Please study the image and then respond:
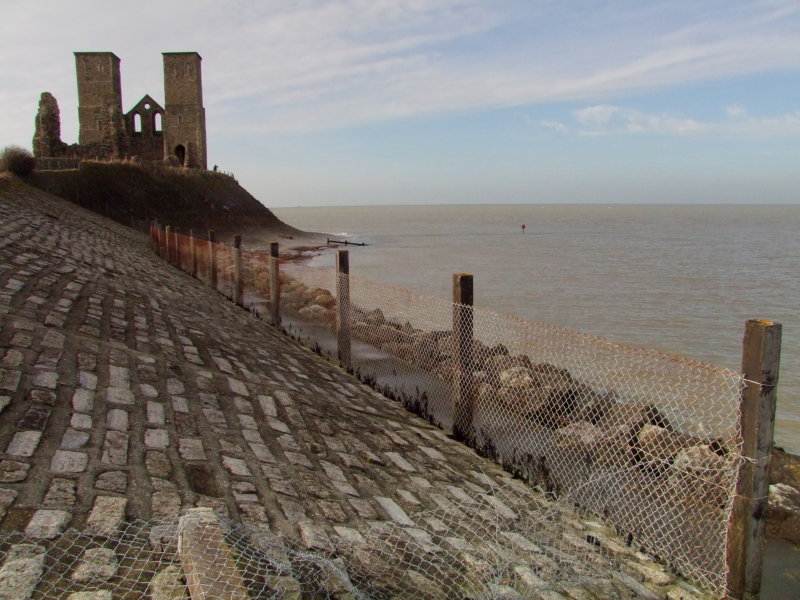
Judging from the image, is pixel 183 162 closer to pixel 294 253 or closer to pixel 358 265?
pixel 294 253

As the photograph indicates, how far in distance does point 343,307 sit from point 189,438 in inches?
181

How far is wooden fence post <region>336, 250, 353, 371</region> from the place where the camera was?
28.9ft

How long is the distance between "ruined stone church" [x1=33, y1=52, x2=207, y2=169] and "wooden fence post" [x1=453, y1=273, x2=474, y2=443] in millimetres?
46542

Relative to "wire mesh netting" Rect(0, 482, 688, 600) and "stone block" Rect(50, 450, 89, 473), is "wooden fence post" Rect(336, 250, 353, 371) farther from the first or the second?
"stone block" Rect(50, 450, 89, 473)

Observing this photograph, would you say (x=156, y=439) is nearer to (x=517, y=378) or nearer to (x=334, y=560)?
(x=334, y=560)

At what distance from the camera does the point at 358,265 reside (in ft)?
126

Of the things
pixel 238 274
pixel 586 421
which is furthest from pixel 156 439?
pixel 238 274

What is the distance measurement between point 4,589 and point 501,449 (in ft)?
16.9

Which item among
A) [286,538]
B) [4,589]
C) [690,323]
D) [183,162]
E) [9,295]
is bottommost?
[690,323]

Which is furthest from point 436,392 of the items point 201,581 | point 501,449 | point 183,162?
point 183,162

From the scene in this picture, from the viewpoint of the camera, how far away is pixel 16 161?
3127 centimetres

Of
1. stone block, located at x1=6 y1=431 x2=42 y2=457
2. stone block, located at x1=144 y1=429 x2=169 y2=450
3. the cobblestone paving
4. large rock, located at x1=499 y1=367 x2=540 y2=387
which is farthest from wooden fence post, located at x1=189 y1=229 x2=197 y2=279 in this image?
stone block, located at x1=6 y1=431 x2=42 y2=457

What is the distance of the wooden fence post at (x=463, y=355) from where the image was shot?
→ 20.4ft

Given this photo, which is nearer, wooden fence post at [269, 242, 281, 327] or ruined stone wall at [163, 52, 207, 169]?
wooden fence post at [269, 242, 281, 327]
